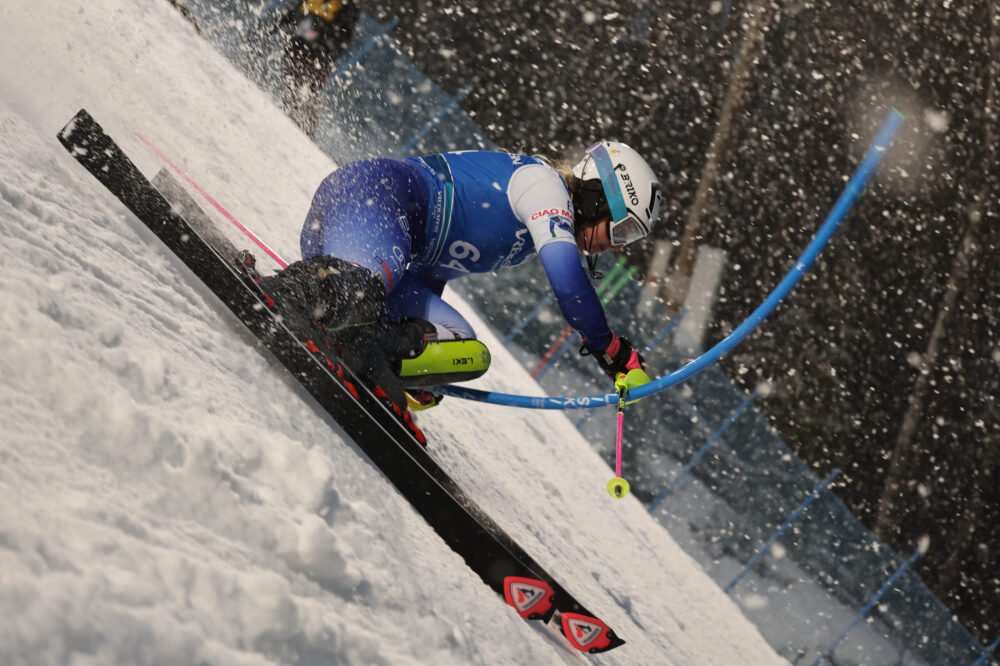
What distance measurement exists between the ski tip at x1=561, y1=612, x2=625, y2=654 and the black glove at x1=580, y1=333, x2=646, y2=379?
73 cm

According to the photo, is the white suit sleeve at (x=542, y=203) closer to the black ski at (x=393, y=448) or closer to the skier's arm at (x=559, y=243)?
the skier's arm at (x=559, y=243)

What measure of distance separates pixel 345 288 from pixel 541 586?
0.93 m

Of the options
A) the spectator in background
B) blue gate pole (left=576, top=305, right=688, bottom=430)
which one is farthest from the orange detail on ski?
the spectator in background

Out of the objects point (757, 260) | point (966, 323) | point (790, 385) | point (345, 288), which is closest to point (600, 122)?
point (757, 260)

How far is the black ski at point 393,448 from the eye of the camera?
2.04 meters

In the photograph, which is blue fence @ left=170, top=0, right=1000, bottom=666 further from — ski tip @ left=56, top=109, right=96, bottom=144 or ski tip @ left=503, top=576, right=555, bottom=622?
ski tip @ left=503, top=576, right=555, bottom=622

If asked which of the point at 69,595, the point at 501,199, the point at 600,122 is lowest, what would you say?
the point at 69,595

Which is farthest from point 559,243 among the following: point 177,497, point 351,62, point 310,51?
point 310,51

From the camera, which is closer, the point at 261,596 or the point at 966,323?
the point at 261,596

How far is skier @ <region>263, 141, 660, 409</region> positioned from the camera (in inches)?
90.7

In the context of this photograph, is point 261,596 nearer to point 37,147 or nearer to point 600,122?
point 37,147

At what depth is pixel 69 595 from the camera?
0.95 meters

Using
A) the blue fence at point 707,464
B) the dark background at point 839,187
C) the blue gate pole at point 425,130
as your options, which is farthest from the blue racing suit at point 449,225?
the dark background at point 839,187

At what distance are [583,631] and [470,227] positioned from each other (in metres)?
1.25
